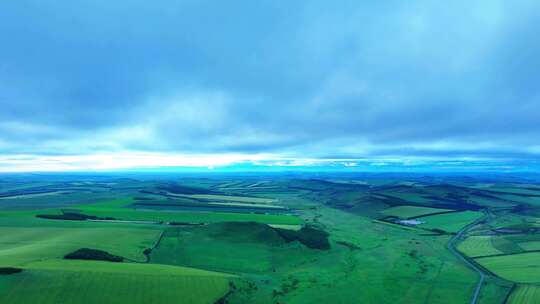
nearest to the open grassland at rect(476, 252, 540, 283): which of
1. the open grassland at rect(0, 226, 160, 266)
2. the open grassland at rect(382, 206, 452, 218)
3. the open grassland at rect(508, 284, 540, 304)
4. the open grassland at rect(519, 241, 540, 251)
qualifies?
the open grassland at rect(508, 284, 540, 304)

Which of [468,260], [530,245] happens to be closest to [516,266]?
[468,260]

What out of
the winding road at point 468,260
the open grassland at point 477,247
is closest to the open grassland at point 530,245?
the open grassland at point 477,247

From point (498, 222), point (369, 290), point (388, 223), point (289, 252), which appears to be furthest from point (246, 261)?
point (498, 222)

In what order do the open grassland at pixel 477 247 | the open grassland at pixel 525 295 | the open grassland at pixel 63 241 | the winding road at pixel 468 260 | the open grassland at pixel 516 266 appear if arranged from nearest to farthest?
the open grassland at pixel 525 295 → the winding road at pixel 468 260 → the open grassland at pixel 516 266 → the open grassland at pixel 63 241 → the open grassland at pixel 477 247

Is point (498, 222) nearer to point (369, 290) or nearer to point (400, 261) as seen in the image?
Result: point (400, 261)

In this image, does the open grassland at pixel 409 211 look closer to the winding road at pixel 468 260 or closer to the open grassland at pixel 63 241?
the winding road at pixel 468 260
